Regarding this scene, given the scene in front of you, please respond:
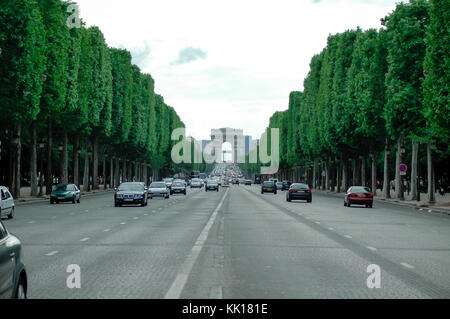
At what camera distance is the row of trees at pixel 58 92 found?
144 ft

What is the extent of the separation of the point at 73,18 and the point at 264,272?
158 feet

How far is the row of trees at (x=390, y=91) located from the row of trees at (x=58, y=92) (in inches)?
946

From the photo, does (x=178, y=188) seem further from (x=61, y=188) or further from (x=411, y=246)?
(x=411, y=246)

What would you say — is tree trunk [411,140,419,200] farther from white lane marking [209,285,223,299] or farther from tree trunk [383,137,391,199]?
white lane marking [209,285,223,299]

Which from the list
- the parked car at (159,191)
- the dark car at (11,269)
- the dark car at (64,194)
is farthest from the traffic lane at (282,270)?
the parked car at (159,191)

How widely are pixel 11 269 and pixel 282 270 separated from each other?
6493 millimetres

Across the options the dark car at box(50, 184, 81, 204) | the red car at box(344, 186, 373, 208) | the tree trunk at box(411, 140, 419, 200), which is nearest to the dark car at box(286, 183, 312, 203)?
the red car at box(344, 186, 373, 208)

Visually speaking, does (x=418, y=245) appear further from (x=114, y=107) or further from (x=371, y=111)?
(x=114, y=107)

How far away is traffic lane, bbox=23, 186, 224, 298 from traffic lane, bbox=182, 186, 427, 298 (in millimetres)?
618

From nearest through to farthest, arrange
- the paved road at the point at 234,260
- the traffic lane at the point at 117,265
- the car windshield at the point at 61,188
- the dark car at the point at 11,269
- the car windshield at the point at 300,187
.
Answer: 1. the dark car at the point at 11,269
2. the traffic lane at the point at 117,265
3. the paved road at the point at 234,260
4. the car windshield at the point at 61,188
5. the car windshield at the point at 300,187

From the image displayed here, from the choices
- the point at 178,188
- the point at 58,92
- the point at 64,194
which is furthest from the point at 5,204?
the point at 178,188

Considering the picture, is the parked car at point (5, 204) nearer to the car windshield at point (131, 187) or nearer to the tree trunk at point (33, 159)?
the car windshield at point (131, 187)
